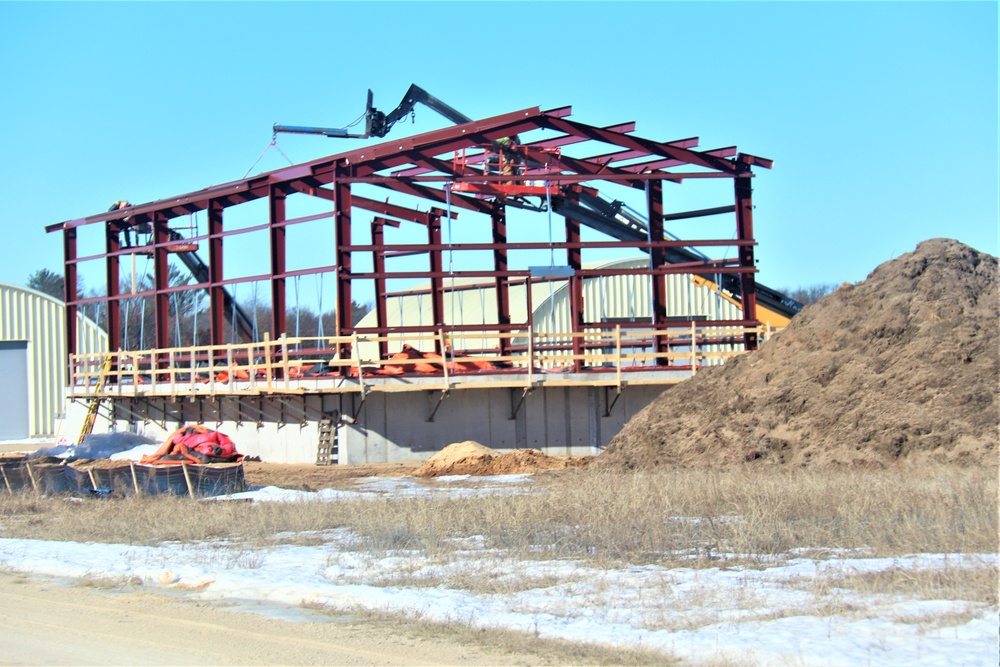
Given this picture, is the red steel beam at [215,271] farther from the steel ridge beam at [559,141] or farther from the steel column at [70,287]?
the steel column at [70,287]

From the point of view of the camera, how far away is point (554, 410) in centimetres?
2678

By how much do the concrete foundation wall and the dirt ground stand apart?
53.4 ft

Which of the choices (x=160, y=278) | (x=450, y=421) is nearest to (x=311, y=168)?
(x=450, y=421)

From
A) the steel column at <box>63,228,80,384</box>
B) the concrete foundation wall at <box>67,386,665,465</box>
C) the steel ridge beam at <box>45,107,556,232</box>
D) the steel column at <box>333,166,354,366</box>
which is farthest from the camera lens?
the steel column at <box>63,228,80,384</box>

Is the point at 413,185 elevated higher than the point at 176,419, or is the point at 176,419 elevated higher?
the point at 413,185

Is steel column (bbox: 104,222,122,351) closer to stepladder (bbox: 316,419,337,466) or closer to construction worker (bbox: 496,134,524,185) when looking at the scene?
stepladder (bbox: 316,419,337,466)

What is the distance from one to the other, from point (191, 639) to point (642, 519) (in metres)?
5.59

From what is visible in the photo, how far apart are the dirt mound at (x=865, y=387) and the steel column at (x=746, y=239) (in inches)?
395

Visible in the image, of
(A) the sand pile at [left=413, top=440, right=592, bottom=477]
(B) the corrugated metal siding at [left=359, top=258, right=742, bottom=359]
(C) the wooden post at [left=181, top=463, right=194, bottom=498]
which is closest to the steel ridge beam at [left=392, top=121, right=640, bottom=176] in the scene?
(A) the sand pile at [left=413, top=440, right=592, bottom=477]

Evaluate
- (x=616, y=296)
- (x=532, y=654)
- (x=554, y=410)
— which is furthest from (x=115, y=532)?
(x=616, y=296)

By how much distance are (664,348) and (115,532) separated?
19330 mm

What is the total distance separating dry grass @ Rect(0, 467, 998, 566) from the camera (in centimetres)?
1048

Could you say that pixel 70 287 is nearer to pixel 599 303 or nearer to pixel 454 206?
pixel 454 206

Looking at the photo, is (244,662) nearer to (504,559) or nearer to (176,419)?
(504,559)
